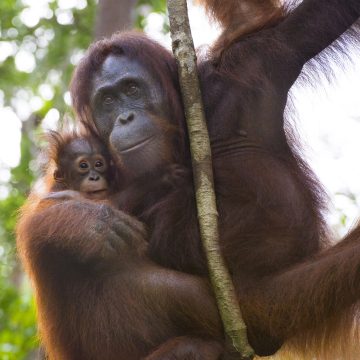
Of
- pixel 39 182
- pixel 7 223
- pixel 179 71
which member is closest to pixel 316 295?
pixel 179 71

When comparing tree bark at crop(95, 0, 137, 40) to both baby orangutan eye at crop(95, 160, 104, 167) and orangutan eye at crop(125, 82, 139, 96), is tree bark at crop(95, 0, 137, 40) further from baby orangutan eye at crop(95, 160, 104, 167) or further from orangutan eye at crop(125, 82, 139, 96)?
orangutan eye at crop(125, 82, 139, 96)

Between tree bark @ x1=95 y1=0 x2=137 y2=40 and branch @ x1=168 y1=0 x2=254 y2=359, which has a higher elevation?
tree bark @ x1=95 y1=0 x2=137 y2=40

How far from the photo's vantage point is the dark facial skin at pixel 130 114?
4211 millimetres

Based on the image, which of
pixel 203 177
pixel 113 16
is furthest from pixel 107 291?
pixel 113 16

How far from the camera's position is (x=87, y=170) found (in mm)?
4719

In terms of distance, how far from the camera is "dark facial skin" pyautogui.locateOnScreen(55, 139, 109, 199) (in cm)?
468

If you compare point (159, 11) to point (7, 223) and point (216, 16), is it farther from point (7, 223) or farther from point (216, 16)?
point (216, 16)

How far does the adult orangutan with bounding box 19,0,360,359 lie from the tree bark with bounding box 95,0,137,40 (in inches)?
106

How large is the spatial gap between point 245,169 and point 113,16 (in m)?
3.63

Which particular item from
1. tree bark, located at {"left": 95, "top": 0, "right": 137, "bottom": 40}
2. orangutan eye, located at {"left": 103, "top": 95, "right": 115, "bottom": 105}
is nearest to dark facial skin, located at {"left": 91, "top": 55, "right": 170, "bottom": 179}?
orangutan eye, located at {"left": 103, "top": 95, "right": 115, "bottom": 105}

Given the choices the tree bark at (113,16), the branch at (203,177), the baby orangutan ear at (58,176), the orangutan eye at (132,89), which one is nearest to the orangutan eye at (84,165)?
the baby orangutan ear at (58,176)

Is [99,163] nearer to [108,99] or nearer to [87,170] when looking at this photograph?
[87,170]

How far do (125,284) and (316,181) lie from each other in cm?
134

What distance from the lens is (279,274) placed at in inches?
157
